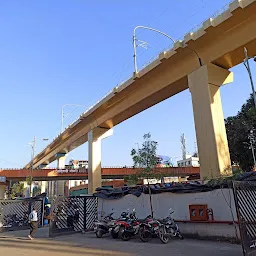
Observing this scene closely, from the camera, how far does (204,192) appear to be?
10805mm

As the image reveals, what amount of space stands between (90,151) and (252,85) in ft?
68.4

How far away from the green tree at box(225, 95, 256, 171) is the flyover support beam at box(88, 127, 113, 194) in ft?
42.3

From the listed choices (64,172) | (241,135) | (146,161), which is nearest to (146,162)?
→ (146,161)

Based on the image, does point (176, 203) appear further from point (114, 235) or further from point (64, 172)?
point (64, 172)

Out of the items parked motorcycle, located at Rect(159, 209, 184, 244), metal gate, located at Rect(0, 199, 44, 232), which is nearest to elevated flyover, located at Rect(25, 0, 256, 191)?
parked motorcycle, located at Rect(159, 209, 184, 244)

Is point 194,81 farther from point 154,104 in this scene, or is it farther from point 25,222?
point 25,222

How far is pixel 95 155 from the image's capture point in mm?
30297

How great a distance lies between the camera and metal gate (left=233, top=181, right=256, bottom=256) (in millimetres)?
6445

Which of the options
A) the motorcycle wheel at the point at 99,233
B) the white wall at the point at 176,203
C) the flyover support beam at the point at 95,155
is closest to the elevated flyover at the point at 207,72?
the white wall at the point at 176,203

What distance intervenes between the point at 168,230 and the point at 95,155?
2041cm

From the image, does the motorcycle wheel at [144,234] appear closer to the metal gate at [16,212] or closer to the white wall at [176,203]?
the white wall at [176,203]

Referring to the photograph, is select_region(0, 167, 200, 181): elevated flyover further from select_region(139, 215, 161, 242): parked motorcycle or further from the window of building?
select_region(139, 215, 161, 242): parked motorcycle

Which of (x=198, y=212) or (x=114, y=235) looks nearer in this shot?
(x=198, y=212)

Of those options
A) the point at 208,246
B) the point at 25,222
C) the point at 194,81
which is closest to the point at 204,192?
the point at 208,246
